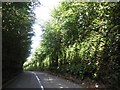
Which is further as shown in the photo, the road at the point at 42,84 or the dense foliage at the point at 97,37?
the road at the point at 42,84

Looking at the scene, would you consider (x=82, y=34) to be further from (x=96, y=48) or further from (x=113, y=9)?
(x=113, y=9)

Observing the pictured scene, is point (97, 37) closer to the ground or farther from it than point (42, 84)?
farther from it

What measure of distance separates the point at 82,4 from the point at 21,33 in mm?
14096

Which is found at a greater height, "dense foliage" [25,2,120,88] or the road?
"dense foliage" [25,2,120,88]

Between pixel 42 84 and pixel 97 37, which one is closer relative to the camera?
pixel 97 37

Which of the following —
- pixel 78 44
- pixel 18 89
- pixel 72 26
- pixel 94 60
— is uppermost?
pixel 72 26

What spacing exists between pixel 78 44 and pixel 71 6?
6.02 m

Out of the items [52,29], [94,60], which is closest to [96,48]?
[94,60]

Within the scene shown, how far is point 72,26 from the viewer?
33.0 meters

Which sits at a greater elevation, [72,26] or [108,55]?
[72,26]

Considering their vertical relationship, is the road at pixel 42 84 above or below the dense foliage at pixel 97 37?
below

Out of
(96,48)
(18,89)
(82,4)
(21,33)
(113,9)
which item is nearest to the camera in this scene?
(113,9)

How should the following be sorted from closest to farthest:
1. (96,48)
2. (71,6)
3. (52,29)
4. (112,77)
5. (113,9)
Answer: (112,77) → (113,9) → (96,48) → (71,6) → (52,29)

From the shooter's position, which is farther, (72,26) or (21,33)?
(21,33)
